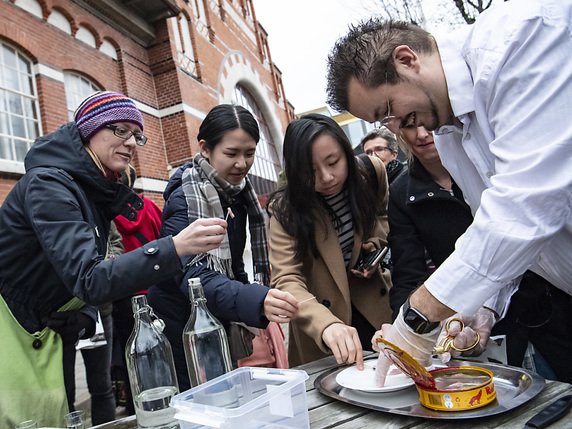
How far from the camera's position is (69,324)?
1644 mm

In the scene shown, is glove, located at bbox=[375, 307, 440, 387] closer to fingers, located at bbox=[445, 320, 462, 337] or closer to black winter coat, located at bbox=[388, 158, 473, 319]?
fingers, located at bbox=[445, 320, 462, 337]

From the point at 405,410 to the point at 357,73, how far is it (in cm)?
90

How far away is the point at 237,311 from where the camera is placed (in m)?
1.62

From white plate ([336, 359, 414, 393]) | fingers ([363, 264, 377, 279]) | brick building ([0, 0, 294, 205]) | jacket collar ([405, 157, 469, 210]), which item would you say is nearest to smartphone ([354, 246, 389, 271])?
fingers ([363, 264, 377, 279])

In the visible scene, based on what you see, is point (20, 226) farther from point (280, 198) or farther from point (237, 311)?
point (280, 198)

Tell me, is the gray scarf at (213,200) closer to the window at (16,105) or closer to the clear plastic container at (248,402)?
the clear plastic container at (248,402)

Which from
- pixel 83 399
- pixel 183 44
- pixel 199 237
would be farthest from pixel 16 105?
pixel 199 237

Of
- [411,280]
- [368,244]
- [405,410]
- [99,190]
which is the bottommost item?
[405,410]

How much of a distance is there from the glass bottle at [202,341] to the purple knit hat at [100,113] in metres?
0.93

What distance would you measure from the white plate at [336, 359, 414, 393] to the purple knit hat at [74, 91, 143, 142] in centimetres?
132

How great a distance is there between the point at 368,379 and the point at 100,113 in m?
1.43

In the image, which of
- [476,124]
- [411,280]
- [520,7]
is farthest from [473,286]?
[411,280]

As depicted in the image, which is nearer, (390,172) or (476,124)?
(476,124)

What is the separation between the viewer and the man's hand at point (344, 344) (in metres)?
1.46
